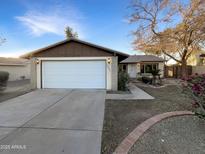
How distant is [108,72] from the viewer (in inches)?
435

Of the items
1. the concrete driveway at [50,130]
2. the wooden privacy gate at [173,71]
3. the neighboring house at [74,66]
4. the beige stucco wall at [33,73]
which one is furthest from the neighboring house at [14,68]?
the wooden privacy gate at [173,71]

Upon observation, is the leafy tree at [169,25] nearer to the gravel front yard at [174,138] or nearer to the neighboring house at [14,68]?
the gravel front yard at [174,138]

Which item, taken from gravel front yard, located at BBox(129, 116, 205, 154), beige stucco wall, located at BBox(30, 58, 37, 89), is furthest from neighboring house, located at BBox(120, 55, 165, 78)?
gravel front yard, located at BBox(129, 116, 205, 154)

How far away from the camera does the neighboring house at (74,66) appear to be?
11.0 metres

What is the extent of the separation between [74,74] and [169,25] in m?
11.4

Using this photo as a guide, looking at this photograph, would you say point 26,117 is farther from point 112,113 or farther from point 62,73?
point 62,73

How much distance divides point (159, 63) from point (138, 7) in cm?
993

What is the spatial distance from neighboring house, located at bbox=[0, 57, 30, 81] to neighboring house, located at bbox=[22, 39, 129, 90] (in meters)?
11.7

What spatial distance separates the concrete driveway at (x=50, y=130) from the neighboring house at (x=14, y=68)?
1690 cm

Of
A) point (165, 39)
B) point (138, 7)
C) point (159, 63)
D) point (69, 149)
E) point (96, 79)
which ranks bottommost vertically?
point (69, 149)

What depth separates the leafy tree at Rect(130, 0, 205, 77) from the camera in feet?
45.1

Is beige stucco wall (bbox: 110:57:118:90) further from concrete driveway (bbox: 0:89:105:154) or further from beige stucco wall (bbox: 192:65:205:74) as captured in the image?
beige stucco wall (bbox: 192:65:205:74)

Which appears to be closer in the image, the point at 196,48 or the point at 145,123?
the point at 145,123

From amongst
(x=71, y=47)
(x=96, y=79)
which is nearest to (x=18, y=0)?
(x=71, y=47)
